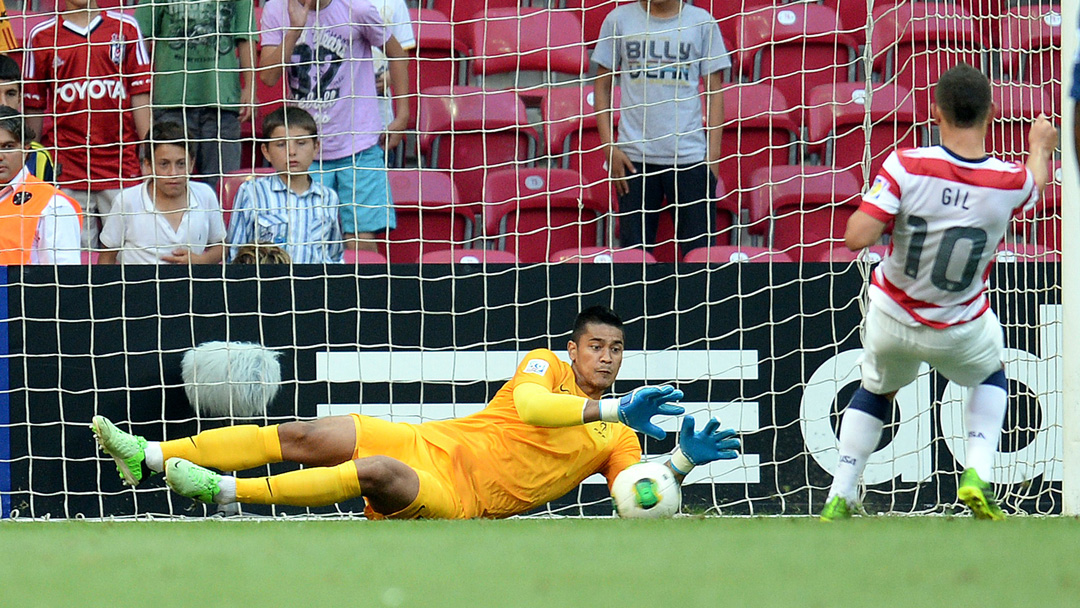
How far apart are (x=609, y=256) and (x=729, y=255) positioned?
0.50m

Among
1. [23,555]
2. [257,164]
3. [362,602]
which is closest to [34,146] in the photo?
[257,164]

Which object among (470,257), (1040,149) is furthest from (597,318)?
(1040,149)

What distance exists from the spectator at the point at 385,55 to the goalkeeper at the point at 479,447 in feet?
5.77

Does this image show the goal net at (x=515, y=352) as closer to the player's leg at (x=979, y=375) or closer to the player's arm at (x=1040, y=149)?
the player's leg at (x=979, y=375)

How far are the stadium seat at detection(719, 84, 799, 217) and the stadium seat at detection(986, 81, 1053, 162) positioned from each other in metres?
0.95

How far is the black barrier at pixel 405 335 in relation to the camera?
521cm

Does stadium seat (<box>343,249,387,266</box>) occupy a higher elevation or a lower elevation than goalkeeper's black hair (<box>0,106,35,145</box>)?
lower

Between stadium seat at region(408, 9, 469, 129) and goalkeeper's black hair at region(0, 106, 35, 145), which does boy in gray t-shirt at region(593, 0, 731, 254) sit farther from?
goalkeeper's black hair at region(0, 106, 35, 145)

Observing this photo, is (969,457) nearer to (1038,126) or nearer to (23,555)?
(1038,126)

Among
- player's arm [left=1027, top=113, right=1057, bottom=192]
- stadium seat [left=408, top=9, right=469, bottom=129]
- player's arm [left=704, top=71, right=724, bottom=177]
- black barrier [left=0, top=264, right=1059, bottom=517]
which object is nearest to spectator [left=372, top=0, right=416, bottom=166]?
stadium seat [left=408, top=9, right=469, bottom=129]

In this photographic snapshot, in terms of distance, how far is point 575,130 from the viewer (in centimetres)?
638

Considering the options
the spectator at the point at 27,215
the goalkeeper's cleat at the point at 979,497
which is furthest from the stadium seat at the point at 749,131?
the spectator at the point at 27,215

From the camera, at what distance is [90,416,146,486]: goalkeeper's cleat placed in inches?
166

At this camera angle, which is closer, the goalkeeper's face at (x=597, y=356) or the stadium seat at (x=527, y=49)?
the goalkeeper's face at (x=597, y=356)
